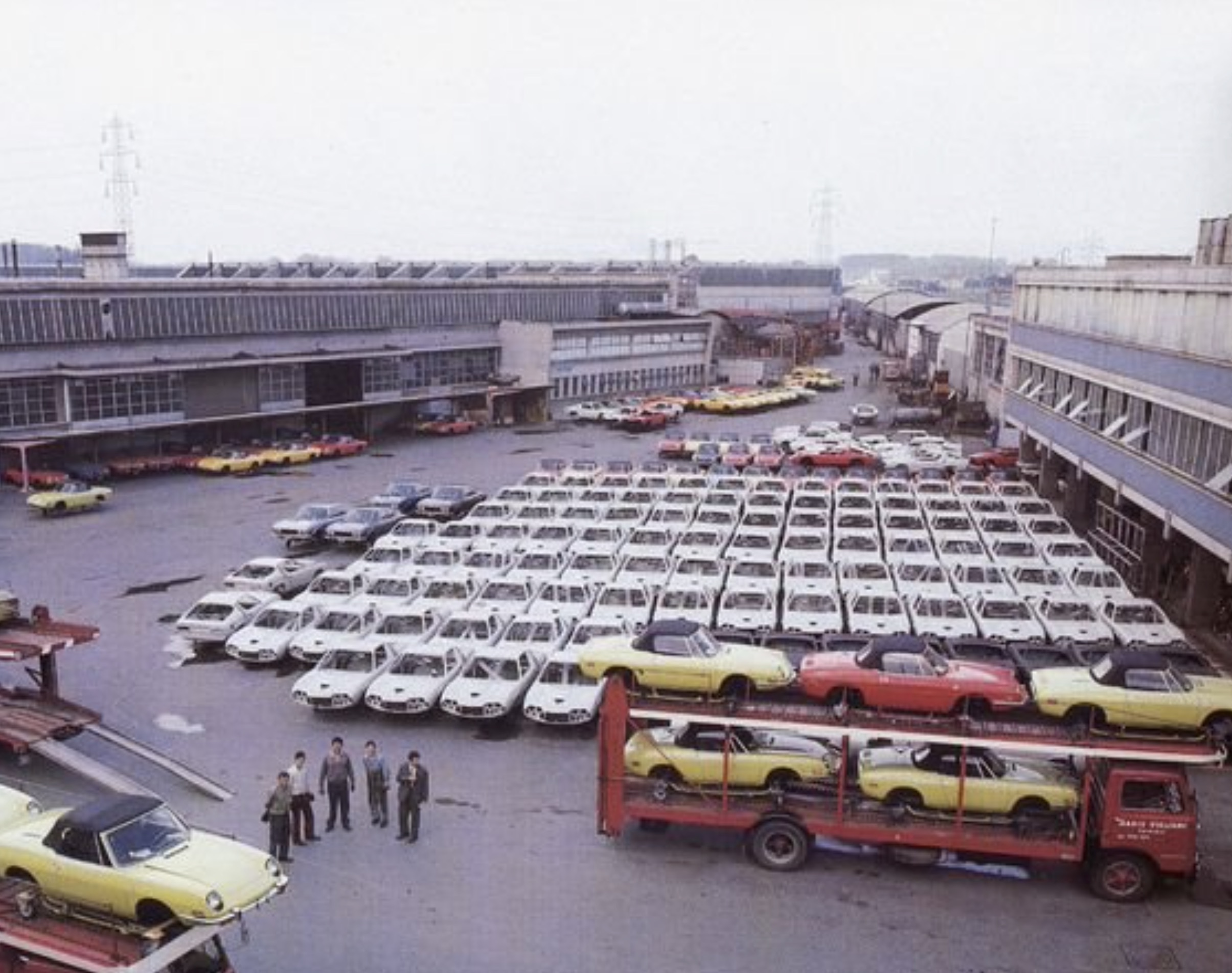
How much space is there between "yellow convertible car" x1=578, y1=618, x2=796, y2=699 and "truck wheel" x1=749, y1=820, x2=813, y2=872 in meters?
2.08

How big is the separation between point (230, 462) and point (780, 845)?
3525cm

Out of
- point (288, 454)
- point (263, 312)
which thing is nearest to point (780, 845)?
point (288, 454)

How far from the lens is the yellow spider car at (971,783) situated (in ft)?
46.9

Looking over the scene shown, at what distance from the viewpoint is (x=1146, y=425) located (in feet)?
93.4

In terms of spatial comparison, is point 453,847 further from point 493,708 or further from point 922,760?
point 922,760

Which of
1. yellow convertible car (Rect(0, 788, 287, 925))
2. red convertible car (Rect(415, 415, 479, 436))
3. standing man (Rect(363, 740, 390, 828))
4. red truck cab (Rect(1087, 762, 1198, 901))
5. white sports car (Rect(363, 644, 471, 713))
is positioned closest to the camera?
yellow convertible car (Rect(0, 788, 287, 925))

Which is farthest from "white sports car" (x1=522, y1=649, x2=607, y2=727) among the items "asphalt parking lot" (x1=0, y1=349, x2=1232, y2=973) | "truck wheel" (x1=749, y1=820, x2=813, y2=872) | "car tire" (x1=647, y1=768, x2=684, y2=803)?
"truck wheel" (x1=749, y1=820, x2=813, y2=872)

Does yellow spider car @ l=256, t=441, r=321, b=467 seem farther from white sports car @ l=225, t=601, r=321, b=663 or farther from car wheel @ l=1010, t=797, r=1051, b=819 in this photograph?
car wheel @ l=1010, t=797, r=1051, b=819

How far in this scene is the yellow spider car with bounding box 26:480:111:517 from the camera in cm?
3612

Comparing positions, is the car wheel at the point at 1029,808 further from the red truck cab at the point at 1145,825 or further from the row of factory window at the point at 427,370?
the row of factory window at the point at 427,370

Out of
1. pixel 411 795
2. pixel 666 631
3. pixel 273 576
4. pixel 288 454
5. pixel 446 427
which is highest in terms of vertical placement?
pixel 666 631

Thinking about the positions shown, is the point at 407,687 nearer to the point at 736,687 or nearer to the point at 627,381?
the point at 736,687

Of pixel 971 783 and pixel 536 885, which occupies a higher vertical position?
pixel 971 783

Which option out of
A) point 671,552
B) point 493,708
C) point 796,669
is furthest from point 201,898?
point 671,552
